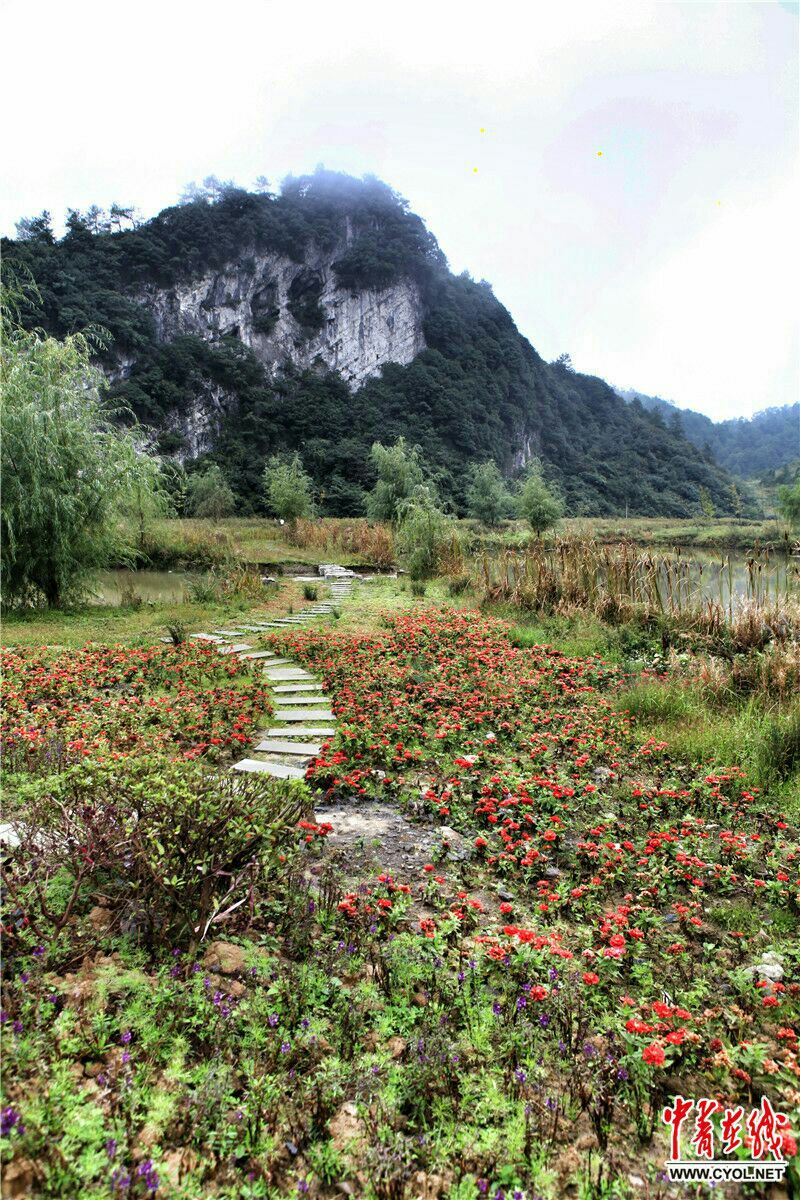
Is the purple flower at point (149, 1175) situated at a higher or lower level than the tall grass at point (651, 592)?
lower

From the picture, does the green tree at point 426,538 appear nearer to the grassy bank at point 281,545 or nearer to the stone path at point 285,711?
the grassy bank at point 281,545

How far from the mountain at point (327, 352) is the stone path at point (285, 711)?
1750 inches

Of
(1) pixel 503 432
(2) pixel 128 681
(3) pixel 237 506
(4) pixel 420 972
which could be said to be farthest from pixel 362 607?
(1) pixel 503 432

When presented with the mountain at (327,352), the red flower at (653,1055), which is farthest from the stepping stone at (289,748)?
the mountain at (327,352)

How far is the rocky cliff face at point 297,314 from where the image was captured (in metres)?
69.4

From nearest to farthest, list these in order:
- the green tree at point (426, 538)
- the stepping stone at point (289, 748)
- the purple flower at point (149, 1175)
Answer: the purple flower at point (149, 1175) → the stepping stone at point (289, 748) → the green tree at point (426, 538)

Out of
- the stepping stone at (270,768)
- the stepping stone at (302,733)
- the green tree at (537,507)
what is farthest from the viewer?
the green tree at (537,507)

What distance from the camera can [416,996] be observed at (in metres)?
2.01

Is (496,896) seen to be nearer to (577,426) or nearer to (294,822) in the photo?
(294,822)

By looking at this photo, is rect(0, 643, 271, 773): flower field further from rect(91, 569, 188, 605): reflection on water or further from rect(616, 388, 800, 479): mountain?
rect(616, 388, 800, 479): mountain

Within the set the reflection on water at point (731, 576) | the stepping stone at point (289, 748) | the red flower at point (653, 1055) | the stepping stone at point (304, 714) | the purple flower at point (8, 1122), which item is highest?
the reflection on water at point (731, 576)

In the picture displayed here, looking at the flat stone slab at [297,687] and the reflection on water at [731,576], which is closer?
the flat stone slab at [297,687]

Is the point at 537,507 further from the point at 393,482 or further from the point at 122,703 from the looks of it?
the point at 122,703

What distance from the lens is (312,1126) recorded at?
1.51m
